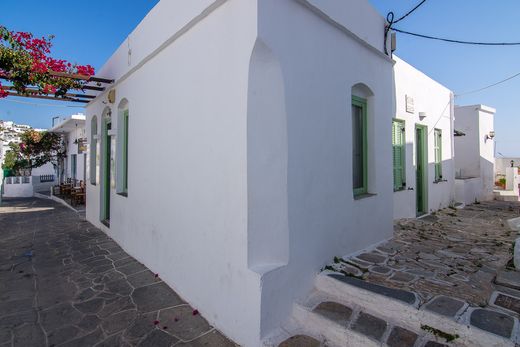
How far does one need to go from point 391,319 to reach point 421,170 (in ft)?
20.6

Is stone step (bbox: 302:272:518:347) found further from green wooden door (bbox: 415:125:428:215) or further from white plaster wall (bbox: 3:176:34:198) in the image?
white plaster wall (bbox: 3:176:34:198)

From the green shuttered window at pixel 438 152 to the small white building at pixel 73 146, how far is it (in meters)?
13.7

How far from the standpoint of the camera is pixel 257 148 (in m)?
2.95

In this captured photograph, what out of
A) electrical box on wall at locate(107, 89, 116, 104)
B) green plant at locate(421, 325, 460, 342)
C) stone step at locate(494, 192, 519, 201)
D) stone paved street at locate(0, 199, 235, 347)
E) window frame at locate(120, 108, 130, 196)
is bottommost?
stone paved street at locate(0, 199, 235, 347)

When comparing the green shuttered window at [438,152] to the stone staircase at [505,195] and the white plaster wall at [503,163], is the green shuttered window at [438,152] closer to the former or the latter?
the stone staircase at [505,195]

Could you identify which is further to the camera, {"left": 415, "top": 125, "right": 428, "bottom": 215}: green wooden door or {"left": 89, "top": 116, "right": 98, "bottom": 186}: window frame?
{"left": 89, "top": 116, "right": 98, "bottom": 186}: window frame

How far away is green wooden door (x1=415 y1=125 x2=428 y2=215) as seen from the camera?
25.9 ft

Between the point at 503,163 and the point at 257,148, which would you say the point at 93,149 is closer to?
the point at 257,148

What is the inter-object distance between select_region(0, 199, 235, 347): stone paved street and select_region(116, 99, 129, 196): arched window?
4.52 feet

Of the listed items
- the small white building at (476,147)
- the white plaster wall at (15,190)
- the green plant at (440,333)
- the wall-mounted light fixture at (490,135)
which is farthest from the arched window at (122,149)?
the white plaster wall at (15,190)

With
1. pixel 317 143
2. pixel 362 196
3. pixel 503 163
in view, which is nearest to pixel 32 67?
pixel 317 143

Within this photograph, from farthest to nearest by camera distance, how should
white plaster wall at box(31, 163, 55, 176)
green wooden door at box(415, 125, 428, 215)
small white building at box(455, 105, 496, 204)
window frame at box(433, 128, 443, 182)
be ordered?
white plaster wall at box(31, 163, 55, 176)
small white building at box(455, 105, 496, 204)
window frame at box(433, 128, 443, 182)
green wooden door at box(415, 125, 428, 215)

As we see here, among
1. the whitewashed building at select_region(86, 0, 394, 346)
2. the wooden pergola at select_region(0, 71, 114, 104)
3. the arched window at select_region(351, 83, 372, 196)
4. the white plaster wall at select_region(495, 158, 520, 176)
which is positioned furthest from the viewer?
the white plaster wall at select_region(495, 158, 520, 176)

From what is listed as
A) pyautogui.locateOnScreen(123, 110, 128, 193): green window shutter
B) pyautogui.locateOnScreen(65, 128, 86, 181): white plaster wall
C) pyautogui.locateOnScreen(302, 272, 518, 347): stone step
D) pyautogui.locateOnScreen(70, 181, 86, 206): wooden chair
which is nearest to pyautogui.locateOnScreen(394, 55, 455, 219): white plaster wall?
pyautogui.locateOnScreen(302, 272, 518, 347): stone step
